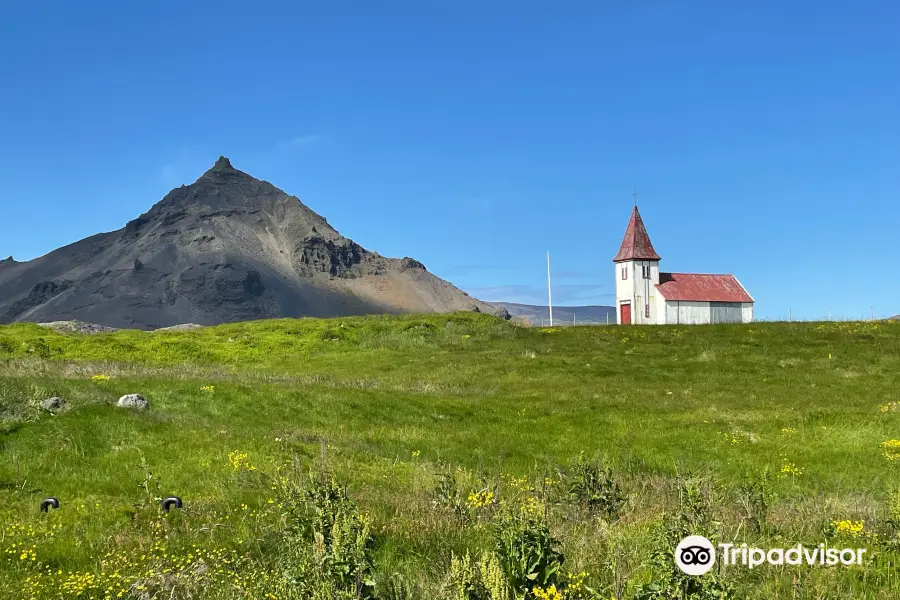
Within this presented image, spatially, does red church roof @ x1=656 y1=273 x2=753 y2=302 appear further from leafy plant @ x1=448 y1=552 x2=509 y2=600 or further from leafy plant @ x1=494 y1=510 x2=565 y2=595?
leafy plant @ x1=448 y1=552 x2=509 y2=600

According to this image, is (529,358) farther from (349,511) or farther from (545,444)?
(349,511)

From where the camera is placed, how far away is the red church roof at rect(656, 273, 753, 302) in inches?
3669

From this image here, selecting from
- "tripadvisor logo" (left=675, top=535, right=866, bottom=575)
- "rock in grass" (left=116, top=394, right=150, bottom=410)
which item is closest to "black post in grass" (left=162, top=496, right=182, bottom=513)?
"tripadvisor logo" (left=675, top=535, right=866, bottom=575)

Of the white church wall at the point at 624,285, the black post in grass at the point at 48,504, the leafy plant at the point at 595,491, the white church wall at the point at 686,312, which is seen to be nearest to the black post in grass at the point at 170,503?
the black post in grass at the point at 48,504

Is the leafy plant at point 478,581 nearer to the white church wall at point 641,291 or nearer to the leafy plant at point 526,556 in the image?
the leafy plant at point 526,556

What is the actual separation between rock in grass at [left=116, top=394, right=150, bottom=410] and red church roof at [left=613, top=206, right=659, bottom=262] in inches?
3263

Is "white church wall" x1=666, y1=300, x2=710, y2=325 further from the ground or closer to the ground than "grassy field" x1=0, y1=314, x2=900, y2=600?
further from the ground

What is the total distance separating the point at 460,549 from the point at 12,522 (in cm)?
711

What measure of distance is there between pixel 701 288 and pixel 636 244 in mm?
11763

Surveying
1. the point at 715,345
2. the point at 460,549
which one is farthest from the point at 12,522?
the point at 715,345

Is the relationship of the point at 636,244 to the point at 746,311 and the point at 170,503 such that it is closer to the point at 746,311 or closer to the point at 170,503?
the point at 746,311

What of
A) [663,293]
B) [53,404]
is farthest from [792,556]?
[663,293]

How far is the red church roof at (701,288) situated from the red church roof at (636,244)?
4426mm

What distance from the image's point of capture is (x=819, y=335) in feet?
165
